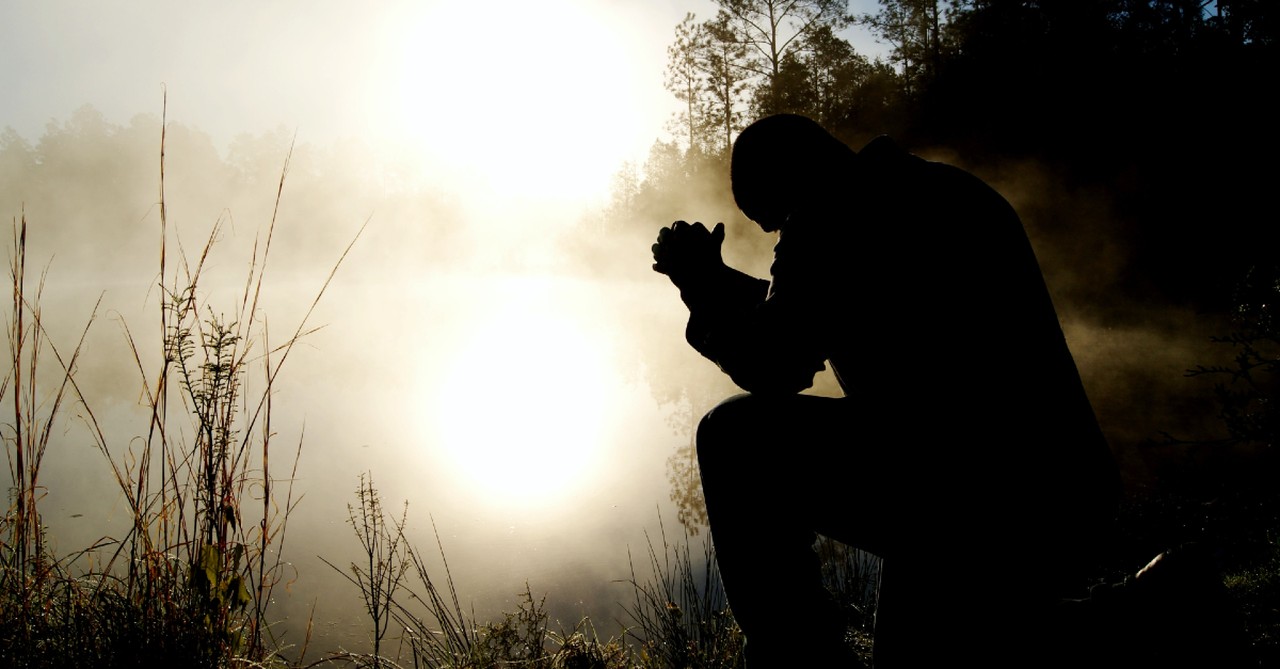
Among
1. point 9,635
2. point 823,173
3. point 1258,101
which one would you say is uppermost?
point 1258,101

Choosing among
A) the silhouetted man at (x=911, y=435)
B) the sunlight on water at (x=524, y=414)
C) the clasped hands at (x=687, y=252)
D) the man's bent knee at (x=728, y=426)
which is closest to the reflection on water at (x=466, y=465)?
the sunlight on water at (x=524, y=414)

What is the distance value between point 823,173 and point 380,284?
148 ft

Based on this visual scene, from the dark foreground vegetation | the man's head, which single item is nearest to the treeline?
the dark foreground vegetation

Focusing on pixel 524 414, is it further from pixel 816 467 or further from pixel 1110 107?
pixel 1110 107

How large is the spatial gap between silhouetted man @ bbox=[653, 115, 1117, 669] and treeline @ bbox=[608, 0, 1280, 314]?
5800 mm

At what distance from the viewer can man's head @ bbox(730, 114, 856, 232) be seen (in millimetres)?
1400

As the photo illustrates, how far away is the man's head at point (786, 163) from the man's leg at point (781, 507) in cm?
51

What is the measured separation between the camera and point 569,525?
577cm

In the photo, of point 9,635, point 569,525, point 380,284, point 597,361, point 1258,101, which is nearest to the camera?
point 9,635

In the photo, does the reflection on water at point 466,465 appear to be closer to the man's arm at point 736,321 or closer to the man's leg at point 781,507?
the man's arm at point 736,321

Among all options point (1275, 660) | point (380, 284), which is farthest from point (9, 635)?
point (380, 284)

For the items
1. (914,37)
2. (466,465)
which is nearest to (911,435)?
(466,465)

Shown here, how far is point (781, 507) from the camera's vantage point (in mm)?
1140

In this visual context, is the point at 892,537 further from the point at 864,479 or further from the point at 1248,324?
the point at 1248,324
